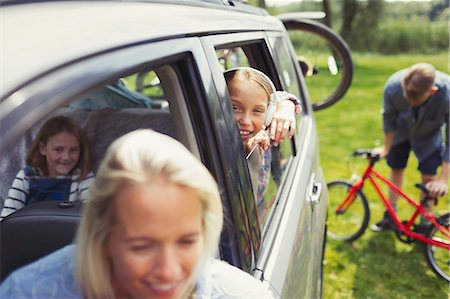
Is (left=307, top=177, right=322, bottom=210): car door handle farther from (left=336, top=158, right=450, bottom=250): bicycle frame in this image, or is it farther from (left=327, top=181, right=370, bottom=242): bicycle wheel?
(left=327, top=181, right=370, bottom=242): bicycle wheel

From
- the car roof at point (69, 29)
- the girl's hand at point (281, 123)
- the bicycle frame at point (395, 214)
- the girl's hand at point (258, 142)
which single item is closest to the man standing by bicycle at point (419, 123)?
the bicycle frame at point (395, 214)

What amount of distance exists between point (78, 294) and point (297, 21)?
12.2 feet

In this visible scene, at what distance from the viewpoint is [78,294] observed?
106cm

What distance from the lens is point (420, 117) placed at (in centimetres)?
395

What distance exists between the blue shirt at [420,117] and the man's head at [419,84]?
0.07 meters

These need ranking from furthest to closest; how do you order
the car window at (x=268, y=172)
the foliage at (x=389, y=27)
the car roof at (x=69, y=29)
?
the foliage at (x=389, y=27) < the car window at (x=268, y=172) < the car roof at (x=69, y=29)

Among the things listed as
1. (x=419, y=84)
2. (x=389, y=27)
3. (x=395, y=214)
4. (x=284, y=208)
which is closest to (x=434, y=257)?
(x=395, y=214)

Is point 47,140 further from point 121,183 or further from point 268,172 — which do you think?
point 121,183

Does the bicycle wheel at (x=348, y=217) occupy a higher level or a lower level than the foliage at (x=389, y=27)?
lower

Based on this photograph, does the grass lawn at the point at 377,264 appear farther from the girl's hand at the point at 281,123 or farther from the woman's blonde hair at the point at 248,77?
the woman's blonde hair at the point at 248,77

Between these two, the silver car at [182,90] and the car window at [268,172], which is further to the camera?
the car window at [268,172]

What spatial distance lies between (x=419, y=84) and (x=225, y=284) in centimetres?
304

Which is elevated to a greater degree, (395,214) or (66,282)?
(66,282)

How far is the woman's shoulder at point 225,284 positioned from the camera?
1.11 metres
